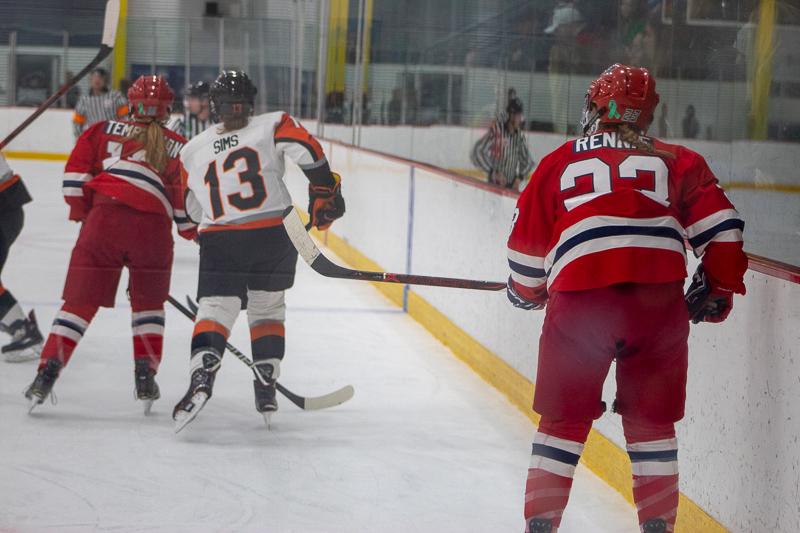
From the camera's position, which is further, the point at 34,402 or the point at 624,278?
the point at 34,402

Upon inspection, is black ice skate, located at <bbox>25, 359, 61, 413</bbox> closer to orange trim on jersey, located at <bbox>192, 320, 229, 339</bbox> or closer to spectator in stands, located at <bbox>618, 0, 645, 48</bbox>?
orange trim on jersey, located at <bbox>192, 320, 229, 339</bbox>

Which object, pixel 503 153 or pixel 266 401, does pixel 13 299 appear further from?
pixel 503 153

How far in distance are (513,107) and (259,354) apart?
60.8 inches

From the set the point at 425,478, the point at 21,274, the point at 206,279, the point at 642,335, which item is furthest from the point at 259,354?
the point at 642,335

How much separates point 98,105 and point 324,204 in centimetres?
75

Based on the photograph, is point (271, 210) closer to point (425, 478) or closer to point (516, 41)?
point (425, 478)

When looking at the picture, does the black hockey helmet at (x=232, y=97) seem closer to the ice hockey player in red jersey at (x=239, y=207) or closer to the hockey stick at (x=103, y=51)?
the ice hockey player in red jersey at (x=239, y=207)

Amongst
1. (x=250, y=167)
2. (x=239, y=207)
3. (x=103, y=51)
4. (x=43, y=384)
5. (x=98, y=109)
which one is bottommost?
(x=43, y=384)

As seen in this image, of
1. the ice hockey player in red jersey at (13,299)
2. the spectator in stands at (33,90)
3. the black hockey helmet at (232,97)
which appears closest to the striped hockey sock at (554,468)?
the black hockey helmet at (232,97)

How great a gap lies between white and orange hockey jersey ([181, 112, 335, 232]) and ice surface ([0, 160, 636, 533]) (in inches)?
15.5

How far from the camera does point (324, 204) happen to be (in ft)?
9.91

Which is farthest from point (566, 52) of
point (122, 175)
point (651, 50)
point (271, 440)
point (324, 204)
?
point (271, 440)

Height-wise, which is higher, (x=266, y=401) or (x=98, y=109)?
(x=98, y=109)

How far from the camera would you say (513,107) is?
4145 millimetres
